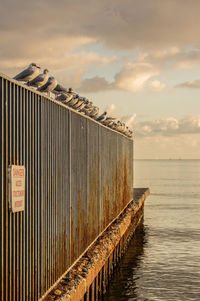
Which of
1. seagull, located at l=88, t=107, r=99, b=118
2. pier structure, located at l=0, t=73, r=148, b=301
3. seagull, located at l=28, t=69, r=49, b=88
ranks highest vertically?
seagull, located at l=88, t=107, r=99, b=118

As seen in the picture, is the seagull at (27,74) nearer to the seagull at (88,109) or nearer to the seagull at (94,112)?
the seagull at (88,109)

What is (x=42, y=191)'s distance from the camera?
31.7 feet

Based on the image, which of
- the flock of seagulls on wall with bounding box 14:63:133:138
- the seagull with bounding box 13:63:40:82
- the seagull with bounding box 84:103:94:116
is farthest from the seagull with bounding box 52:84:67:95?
the seagull with bounding box 84:103:94:116

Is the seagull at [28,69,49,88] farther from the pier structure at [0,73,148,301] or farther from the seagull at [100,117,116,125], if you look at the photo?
the seagull at [100,117,116,125]

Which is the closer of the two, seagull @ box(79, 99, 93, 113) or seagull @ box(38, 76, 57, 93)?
seagull @ box(38, 76, 57, 93)

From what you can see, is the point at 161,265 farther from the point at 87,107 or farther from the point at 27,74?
the point at 27,74

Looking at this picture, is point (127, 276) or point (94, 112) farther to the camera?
point (127, 276)

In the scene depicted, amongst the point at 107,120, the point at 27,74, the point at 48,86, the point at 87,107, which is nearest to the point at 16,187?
the point at 27,74

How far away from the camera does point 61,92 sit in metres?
12.3

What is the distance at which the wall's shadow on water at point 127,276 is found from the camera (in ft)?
58.5

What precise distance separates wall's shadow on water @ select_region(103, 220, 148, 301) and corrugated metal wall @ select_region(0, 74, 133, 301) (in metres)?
3.31

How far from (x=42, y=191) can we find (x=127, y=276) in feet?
39.6

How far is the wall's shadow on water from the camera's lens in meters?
17.8

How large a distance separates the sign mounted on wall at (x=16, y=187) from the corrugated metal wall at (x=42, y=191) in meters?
0.10
